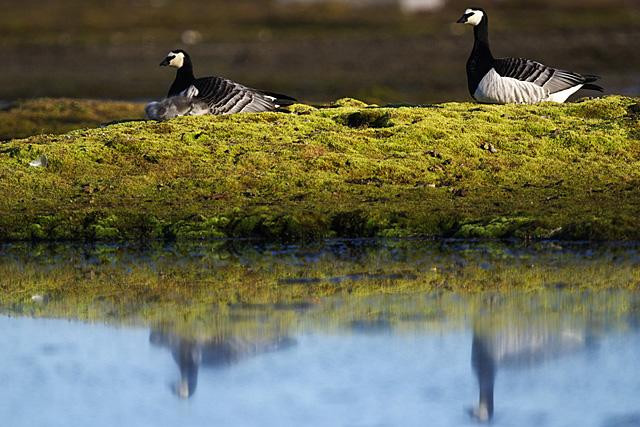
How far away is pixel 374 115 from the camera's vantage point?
1734 cm

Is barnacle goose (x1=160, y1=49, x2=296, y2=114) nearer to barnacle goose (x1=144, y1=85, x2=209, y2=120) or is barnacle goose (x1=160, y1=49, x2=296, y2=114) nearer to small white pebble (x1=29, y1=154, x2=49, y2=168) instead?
barnacle goose (x1=144, y1=85, x2=209, y2=120)

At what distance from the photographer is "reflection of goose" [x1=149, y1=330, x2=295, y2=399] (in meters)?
9.57

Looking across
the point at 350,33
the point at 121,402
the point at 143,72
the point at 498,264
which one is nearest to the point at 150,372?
the point at 121,402

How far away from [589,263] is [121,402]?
535 centimetres

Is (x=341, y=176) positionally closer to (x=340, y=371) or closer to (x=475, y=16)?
A: (x=475, y=16)

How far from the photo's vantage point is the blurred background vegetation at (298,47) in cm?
3750

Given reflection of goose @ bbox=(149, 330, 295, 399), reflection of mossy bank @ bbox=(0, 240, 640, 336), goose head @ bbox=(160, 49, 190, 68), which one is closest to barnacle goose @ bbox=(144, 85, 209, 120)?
goose head @ bbox=(160, 49, 190, 68)

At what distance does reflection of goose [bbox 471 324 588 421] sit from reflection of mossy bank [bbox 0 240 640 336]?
493 millimetres

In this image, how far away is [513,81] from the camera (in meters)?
18.6

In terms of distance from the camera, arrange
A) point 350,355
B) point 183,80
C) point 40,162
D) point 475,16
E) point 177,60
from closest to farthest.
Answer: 1. point 350,355
2. point 40,162
3. point 183,80
4. point 177,60
5. point 475,16

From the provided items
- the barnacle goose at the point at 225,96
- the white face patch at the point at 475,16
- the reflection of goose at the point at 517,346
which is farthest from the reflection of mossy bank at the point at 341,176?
the reflection of goose at the point at 517,346

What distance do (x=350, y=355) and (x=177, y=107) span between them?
9.05 meters

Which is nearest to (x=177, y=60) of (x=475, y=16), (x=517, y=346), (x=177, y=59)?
(x=177, y=59)

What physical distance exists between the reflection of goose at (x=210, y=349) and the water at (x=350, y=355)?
2 centimetres
